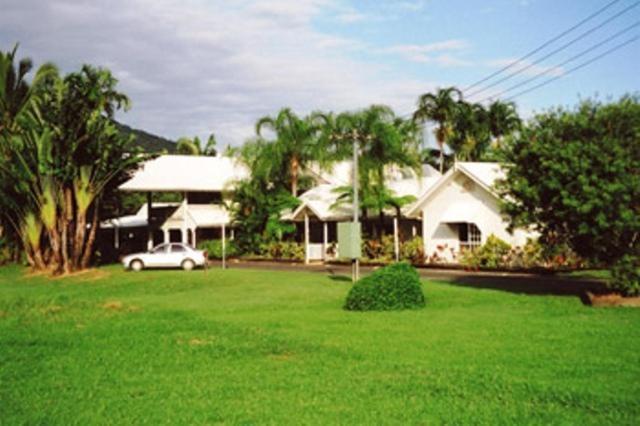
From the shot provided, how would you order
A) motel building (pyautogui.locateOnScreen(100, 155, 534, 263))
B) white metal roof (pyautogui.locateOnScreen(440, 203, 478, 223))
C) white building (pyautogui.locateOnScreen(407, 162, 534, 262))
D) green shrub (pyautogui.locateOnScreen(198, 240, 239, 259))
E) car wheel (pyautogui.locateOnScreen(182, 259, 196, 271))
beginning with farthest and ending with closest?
green shrub (pyautogui.locateOnScreen(198, 240, 239, 259)) → car wheel (pyautogui.locateOnScreen(182, 259, 196, 271)) → motel building (pyautogui.locateOnScreen(100, 155, 534, 263)) → white metal roof (pyautogui.locateOnScreen(440, 203, 478, 223)) → white building (pyautogui.locateOnScreen(407, 162, 534, 262))

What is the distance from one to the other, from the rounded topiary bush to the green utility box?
707 cm

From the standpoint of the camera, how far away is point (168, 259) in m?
35.9

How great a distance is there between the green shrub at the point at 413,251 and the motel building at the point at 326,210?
1.11 feet

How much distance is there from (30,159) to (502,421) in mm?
30472

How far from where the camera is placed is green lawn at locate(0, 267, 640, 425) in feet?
26.8

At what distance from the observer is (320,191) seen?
43531 mm

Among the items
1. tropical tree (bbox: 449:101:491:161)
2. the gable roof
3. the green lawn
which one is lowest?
the green lawn

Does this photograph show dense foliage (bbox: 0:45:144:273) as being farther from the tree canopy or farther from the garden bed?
the garden bed

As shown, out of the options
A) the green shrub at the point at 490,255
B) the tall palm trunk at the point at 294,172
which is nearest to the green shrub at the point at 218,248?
the tall palm trunk at the point at 294,172

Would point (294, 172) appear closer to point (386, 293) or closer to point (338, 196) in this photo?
point (338, 196)

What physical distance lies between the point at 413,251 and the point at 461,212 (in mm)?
3632

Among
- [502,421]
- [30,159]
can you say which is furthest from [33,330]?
[30,159]

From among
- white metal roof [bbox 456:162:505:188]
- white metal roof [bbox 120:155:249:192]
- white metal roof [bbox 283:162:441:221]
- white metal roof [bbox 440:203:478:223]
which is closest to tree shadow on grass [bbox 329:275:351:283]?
white metal roof [bbox 440:203:478:223]

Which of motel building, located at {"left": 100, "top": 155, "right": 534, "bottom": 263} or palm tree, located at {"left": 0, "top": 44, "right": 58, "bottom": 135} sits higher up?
palm tree, located at {"left": 0, "top": 44, "right": 58, "bottom": 135}
